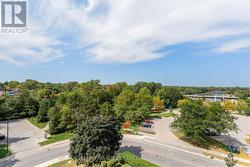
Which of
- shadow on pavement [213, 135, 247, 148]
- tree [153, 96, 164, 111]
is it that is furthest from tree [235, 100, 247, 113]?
shadow on pavement [213, 135, 247, 148]

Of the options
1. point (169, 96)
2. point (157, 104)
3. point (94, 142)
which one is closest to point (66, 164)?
point (94, 142)

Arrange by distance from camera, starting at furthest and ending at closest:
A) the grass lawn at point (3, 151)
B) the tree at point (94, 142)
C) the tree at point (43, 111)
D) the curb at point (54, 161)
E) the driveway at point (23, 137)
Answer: the tree at point (43, 111) < the driveway at point (23, 137) < the grass lawn at point (3, 151) < the curb at point (54, 161) < the tree at point (94, 142)

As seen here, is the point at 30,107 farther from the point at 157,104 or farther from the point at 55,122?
the point at 157,104

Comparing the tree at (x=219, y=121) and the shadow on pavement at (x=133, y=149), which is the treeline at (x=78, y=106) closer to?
the shadow on pavement at (x=133, y=149)

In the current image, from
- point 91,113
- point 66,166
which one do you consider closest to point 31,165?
point 66,166

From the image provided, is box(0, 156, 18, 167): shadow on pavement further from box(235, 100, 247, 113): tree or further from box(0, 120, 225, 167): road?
box(235, 100, 247, 113): tree

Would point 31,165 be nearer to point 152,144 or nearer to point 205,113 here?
point 152,144

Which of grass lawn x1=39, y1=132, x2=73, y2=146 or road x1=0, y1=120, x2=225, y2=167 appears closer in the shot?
road x1=0, y1=120, x2=225, y2=167

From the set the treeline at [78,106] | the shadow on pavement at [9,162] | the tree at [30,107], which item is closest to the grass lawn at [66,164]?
the shadow on pavement at [9,162]
